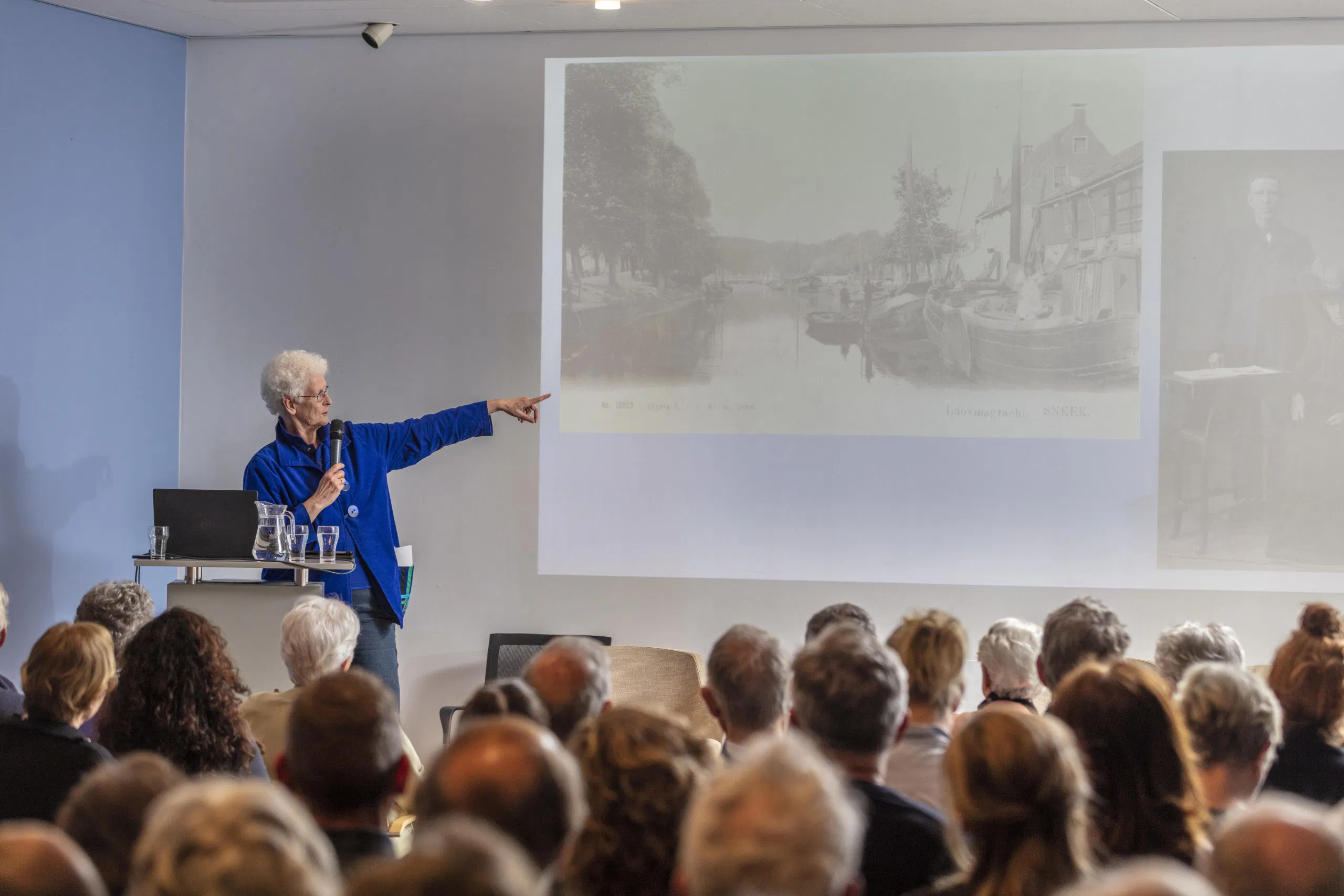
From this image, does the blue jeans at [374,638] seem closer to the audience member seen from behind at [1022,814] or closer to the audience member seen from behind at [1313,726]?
the audience member seen from behind at [1313,726]

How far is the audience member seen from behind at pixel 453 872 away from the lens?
94cm

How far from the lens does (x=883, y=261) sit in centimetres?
502

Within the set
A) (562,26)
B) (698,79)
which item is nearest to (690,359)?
(698,79)

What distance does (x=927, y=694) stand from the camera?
8.52 feet

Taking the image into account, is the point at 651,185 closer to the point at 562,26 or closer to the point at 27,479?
the point at 562,26

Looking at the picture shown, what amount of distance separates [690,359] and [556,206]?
2.90 ft

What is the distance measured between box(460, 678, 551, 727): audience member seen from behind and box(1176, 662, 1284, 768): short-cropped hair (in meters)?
1.17

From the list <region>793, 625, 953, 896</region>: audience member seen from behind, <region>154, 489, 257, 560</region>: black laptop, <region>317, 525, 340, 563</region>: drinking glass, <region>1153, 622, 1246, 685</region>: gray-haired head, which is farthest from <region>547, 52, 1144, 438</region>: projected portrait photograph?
<region>793, 625, 953, 896</region>: audience member seen from behind

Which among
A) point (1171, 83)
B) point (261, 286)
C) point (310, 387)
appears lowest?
point (310, 387)

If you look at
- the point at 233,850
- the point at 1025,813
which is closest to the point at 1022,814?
the point at 1025,813

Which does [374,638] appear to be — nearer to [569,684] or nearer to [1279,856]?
[569,684]

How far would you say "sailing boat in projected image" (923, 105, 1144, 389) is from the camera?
488 centimetres

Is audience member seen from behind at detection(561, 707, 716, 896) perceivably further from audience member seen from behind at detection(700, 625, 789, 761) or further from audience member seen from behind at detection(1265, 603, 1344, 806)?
audience member seen from behind at detection(1265, 603, 1344, 806)

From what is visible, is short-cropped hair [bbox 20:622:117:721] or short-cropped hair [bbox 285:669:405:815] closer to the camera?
short-cropped hair [bbox 285:669:405:815]
